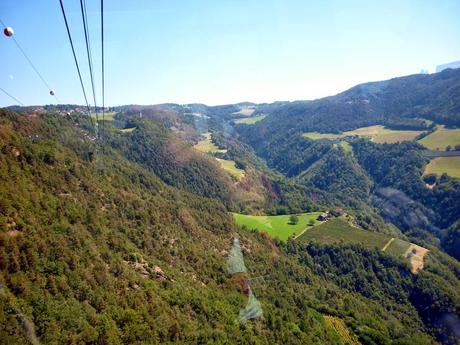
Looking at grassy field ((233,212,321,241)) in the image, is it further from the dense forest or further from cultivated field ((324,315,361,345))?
cultivated field ((324,315,361,345))

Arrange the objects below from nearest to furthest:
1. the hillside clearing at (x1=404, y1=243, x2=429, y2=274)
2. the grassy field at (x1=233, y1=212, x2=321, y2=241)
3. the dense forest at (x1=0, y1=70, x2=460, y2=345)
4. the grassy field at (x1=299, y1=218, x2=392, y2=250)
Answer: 1. the dense forest at (x1=0, y1=70, x2=460, y2=345)
2. the hillside clearing at (x1=404, y1=243, x2=429, y2=274)
3. the grassy field at (x1=299, y1=218, x2=392, y2=250)
4. the grassy field at (x1=233, y1=212, x2=321, y2=241)

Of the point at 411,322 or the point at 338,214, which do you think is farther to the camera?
the point at 338,214

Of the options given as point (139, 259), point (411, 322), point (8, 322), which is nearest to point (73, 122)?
point (139, 259)

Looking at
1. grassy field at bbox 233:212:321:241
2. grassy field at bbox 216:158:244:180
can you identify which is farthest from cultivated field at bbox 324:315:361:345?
grassy field at bbox 216:158:244:180

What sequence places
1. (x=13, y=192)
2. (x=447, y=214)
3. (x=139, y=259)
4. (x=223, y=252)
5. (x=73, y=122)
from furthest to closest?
(x=447, y=214)
(x=73, y=122)
(x=223, y=252)
(x=139, y=259)
(x=13, y=192)

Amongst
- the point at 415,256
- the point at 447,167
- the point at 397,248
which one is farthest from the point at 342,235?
the point at 447,167

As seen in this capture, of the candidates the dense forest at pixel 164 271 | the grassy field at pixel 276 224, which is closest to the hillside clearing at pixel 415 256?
the dense forest at pixel 164 271

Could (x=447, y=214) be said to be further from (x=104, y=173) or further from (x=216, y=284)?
(x=104, y=173)
